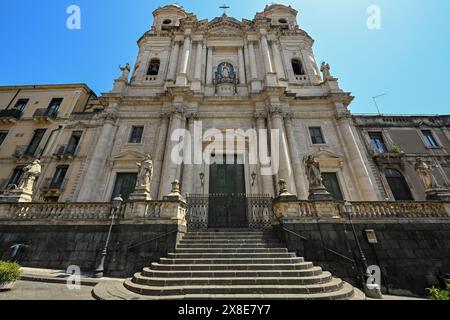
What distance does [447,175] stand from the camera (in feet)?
44.7

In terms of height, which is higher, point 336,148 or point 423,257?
point 336,148

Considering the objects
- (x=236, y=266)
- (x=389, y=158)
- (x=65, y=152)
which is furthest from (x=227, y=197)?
(x=65, y=152)

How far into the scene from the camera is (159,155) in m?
13.5

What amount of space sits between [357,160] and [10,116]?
27932 mm

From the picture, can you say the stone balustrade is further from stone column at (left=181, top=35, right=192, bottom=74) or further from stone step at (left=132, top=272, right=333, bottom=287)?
stone column at (left=181, top=35, right=192, bottom=74)

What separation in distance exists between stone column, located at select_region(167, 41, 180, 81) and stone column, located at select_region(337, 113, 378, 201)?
14.3 metres

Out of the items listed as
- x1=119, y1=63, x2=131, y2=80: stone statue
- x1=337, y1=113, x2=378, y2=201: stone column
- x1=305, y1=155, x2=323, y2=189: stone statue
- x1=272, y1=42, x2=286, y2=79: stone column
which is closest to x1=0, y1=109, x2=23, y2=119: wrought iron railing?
x1=119, y1=63, x2=131, y2=80: stone statue

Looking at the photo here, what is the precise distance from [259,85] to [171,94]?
7.30 meters

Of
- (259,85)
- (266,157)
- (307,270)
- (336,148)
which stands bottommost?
(307,270)

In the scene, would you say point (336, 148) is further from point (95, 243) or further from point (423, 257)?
point (95, 243)

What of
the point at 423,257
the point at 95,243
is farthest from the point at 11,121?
the point at 423,257

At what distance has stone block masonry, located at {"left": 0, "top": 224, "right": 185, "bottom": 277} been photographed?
7098mm

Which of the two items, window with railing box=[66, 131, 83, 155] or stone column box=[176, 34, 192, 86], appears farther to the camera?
stone column box=[176, 34, 192, 86]
